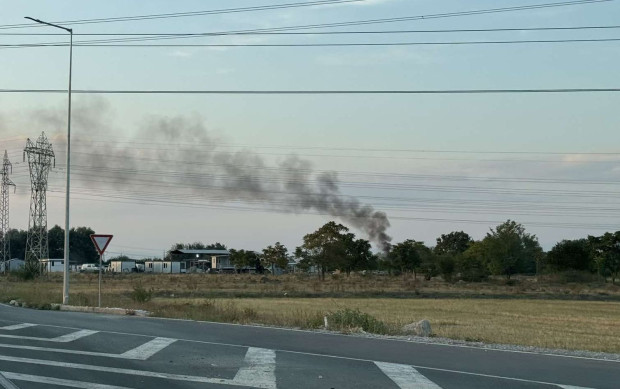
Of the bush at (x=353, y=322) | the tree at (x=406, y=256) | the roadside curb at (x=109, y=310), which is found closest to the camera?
the bush at (x=353, y=322)

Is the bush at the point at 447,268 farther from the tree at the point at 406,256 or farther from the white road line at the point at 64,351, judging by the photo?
the white road line at the point at 64,351

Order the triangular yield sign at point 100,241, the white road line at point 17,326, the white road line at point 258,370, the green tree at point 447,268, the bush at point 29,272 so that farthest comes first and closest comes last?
the green tree at point 447,268, the bush at point 29,272, the triangular yield sign at point 100,241, the white road line at point 17,326, the white road line at point 258,370

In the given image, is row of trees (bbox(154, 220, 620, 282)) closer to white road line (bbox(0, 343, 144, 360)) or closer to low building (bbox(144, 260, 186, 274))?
low building (bbox(144, 260, 186, 274))

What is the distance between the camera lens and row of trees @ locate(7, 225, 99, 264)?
556ft

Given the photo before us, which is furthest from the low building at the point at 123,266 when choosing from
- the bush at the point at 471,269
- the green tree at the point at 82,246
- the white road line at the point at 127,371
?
the white road line at the point at 127,371

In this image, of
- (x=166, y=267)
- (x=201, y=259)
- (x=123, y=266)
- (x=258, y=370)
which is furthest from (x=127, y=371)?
(x=201, y=259)

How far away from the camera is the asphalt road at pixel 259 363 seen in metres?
11.0

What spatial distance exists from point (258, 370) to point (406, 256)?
94965 mm

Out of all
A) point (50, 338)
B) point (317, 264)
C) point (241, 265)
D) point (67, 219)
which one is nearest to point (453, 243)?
point (241, 265)

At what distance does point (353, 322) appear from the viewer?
20.7 meters

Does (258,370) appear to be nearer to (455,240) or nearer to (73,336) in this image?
(73,336)

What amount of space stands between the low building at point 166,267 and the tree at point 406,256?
5025cm

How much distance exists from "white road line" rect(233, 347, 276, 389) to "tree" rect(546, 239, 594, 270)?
103m

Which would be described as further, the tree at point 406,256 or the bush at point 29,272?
the tree at point 406,256
